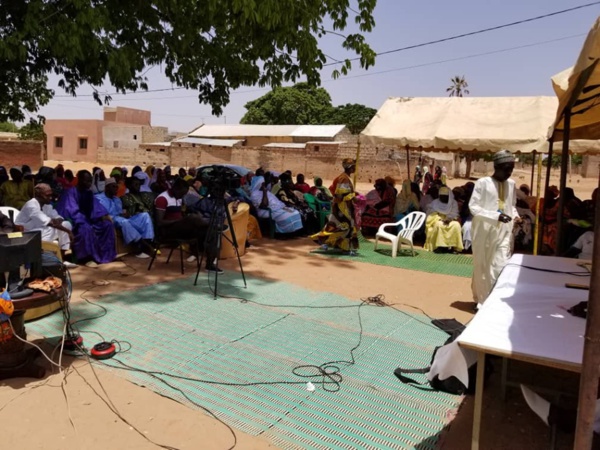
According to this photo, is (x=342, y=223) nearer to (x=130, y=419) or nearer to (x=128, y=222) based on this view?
(x=128, y=222)

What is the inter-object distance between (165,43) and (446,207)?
612 cm

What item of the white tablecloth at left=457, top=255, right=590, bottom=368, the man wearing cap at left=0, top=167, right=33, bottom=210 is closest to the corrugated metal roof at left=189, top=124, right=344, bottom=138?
the man wearing cap at left=0, top=167, right=33, bottom=210

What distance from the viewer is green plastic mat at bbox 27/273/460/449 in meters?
3.12

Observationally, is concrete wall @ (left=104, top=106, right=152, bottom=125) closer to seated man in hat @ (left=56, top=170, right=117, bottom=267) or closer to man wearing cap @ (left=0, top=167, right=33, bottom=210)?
man wearing cap @ (left=0, top=167, right=33, bottom=210)

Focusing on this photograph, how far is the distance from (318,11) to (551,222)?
558cm

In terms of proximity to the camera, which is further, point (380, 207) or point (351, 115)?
point (351, 115)

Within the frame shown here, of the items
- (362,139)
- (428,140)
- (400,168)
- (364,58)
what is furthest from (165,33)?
(400,168)

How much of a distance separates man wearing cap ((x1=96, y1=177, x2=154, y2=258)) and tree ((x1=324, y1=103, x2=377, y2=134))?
38.5 metres

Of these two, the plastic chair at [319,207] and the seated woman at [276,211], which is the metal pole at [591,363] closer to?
the seated woman at [276,211]

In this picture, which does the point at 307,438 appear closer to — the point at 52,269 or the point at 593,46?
the point at 52,269

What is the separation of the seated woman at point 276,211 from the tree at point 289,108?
3625cm

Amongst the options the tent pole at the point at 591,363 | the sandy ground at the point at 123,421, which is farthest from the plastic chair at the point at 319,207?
the tent pole at the point at 591,363

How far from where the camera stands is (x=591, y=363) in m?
1.83

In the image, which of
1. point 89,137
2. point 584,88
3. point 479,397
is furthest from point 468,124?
point 89,137
